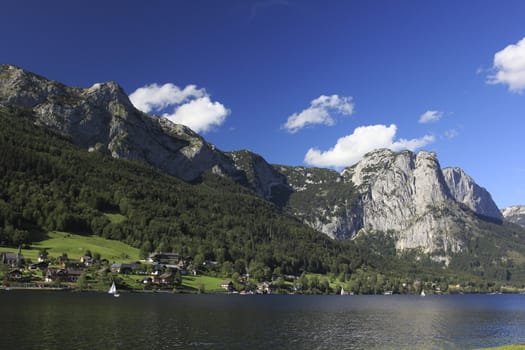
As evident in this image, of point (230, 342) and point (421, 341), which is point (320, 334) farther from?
point (230, 342)

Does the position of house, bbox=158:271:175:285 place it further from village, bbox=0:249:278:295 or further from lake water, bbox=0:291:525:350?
lake water, bbox=0:291:525:350

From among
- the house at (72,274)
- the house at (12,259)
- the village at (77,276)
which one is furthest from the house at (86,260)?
the house at (12,259)

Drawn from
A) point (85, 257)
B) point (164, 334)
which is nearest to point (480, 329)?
point (164, 334)

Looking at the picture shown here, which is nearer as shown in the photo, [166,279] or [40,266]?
[40,266]

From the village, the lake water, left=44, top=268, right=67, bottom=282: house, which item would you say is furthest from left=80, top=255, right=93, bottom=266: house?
the lake water

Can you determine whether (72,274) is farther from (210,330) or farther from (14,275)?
(210,330)

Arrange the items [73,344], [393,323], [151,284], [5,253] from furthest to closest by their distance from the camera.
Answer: [151,284], [5,253], [393,323], [73,344]

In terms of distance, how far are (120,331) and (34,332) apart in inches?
482

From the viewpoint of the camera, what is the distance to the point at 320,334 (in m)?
86.2

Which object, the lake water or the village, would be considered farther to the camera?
the village

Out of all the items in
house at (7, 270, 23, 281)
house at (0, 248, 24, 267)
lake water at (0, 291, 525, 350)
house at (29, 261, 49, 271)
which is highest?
house at (0, 248, 24, 267)

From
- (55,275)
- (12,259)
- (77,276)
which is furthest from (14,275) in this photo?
(77,276)

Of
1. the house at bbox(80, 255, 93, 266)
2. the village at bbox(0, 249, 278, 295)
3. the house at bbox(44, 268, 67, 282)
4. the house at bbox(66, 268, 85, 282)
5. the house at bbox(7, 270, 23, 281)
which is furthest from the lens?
the house at bbox(80, 255, 93, 266)

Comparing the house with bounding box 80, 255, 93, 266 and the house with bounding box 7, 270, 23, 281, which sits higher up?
the house with bounding box 80, 255, 93, 266
